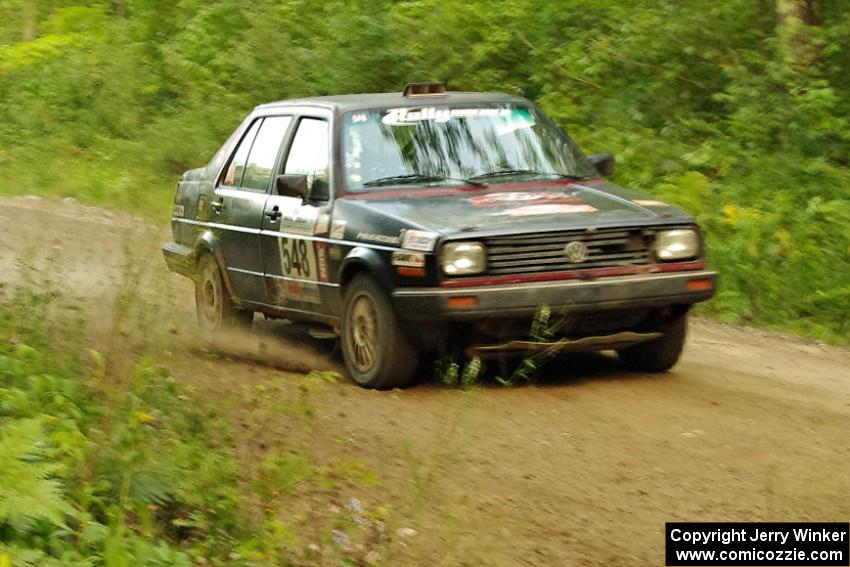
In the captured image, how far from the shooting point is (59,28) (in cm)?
3011

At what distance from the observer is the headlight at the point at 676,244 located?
8.29 meters

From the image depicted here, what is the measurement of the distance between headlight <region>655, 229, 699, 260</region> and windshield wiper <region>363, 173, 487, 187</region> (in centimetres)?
115

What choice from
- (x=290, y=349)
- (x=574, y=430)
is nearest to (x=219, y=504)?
(x=574, y=430)

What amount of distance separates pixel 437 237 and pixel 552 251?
62cm

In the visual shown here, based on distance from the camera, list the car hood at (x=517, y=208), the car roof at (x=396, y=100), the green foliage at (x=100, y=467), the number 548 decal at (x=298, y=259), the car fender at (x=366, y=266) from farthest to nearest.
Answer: the car roof at (x=396, y=100) < the number 548 decal at (x=298, y=259) < the car fender at (x=366, y=266) < the car hood at (x=517, y=208) < the green foliage at (x=100, y=467)

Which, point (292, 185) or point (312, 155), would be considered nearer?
point (292, 185)

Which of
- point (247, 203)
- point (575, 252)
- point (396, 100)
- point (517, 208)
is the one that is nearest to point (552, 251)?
point (575, 252)

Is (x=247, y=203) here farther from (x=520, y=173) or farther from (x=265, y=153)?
(x=520, y=173)

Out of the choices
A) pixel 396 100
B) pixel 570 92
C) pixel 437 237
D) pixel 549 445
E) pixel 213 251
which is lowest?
pixel 549 445

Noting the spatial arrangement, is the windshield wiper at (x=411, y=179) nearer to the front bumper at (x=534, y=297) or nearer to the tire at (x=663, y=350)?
the front bumper at (x=534, y=297)

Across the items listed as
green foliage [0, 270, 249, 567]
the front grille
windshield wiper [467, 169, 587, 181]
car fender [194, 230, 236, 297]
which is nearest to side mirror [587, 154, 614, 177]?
windshield wiper [467, 169, 587, 181]

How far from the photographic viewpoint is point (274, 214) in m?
9.48

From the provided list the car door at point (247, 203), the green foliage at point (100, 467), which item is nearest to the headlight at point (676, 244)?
the car door at point (247, 203)

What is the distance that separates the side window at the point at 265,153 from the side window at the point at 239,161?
2.5 inches
